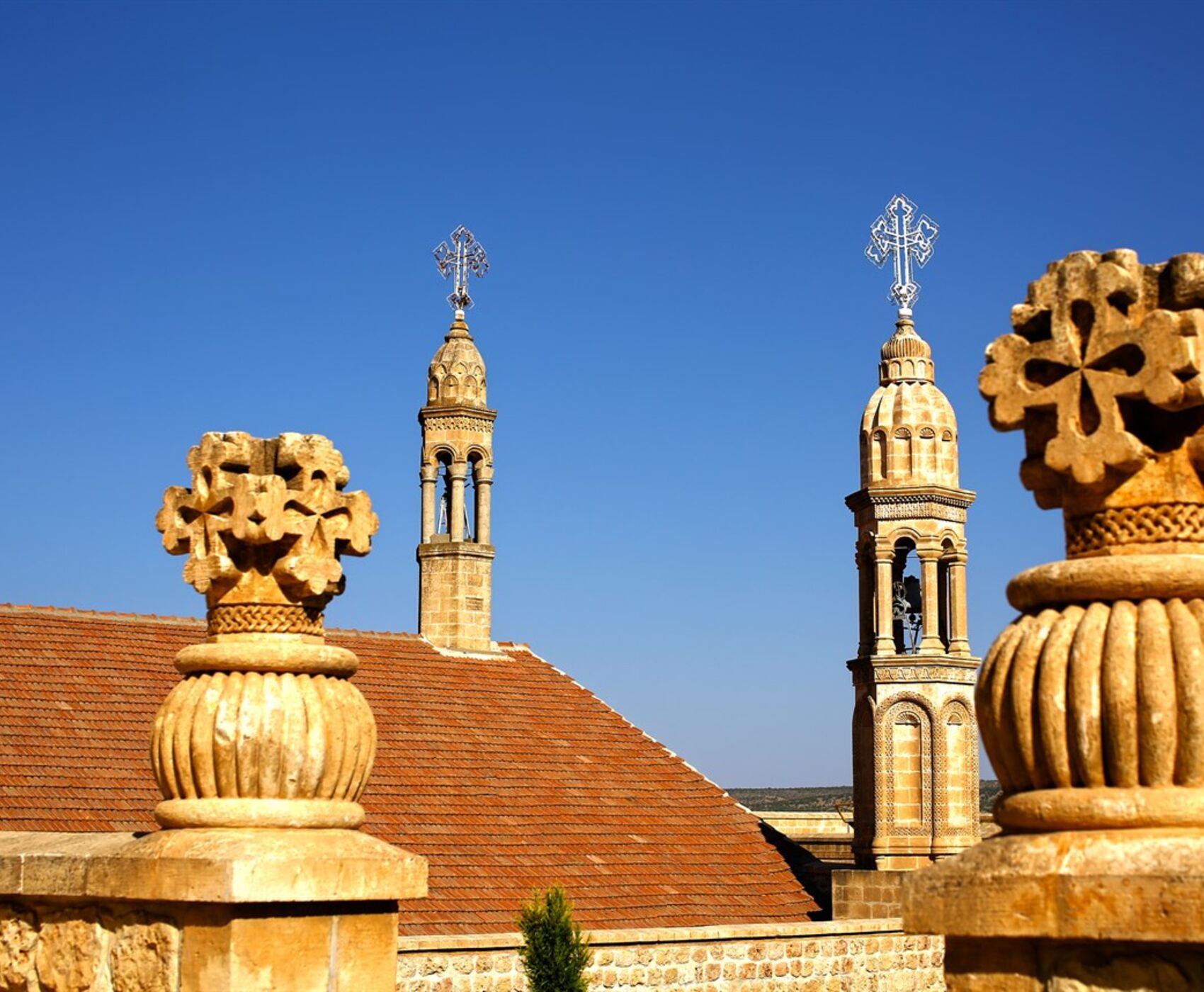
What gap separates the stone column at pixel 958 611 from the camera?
72.0 feet

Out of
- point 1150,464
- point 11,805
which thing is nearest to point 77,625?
point 11,805

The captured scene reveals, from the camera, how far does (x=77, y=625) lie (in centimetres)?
2012

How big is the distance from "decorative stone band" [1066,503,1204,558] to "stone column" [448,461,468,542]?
70.2 feet

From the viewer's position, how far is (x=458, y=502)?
24656mm

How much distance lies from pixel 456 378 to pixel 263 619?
774 inches

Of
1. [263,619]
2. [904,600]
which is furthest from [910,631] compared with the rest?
[263,619]

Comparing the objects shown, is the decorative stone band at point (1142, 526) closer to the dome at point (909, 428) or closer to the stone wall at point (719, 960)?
the stone wall at point (719, 960)

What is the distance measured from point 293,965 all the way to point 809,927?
1366cm

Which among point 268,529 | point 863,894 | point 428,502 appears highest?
point 428,502

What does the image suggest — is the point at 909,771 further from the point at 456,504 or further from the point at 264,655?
the point at 264,655

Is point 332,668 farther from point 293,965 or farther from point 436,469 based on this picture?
point 436,469

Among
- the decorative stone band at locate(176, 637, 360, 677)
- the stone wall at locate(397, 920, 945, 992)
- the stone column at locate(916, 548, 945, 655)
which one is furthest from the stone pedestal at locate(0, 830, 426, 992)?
the stone column at locate(916, 548, 945, 655)

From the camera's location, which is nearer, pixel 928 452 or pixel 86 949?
pixel 86 949

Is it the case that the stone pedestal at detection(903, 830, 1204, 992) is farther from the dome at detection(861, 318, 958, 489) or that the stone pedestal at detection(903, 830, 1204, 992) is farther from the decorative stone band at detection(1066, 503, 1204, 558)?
the dome at detection(861, 318, 958, 489)
